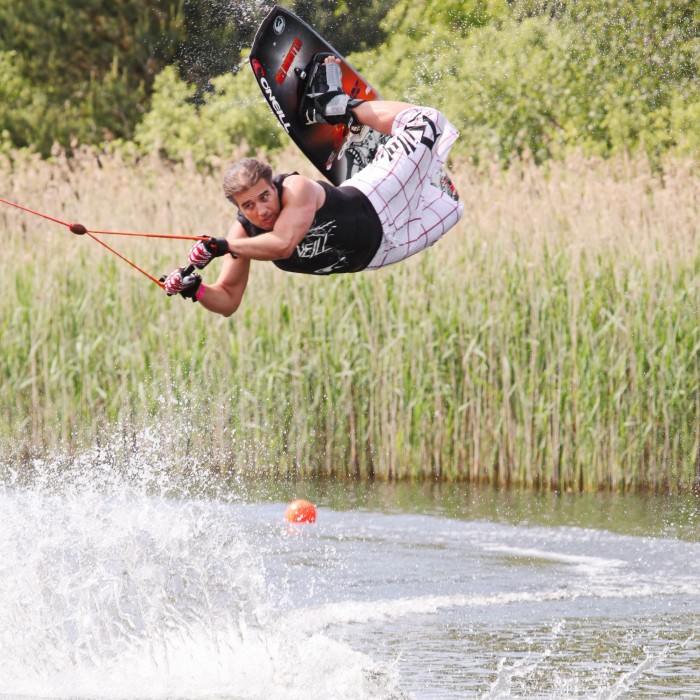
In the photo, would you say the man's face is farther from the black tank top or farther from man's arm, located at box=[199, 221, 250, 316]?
man's arm, located at box=[199, 221, 250, 316]

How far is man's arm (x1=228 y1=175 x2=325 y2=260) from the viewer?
6816mm

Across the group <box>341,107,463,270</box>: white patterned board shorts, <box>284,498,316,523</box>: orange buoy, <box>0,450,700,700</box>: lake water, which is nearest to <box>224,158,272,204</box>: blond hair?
<box>341,107,463,270</box>: white patterned board shorts

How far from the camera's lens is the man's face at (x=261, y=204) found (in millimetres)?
6859

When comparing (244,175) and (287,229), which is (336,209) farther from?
(244,175)

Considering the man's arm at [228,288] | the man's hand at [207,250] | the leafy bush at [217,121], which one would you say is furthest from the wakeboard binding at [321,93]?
the leafy bush at [217,121]

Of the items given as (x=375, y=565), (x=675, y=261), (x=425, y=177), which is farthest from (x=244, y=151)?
(x=425, y=177)

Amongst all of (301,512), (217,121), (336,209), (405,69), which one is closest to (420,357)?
(301,512)

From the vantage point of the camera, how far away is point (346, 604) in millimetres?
9398

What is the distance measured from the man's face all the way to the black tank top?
0.21 ft

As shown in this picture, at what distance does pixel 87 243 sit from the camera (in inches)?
519

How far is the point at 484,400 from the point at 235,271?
17.0ft

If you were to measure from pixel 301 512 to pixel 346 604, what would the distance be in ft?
6.38

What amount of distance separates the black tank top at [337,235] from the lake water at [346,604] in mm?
1743

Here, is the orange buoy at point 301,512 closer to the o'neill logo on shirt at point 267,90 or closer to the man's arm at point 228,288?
the o'neill logo on shirt at point 267,90
